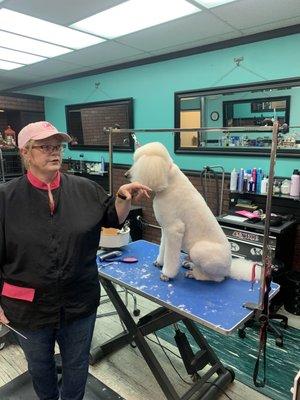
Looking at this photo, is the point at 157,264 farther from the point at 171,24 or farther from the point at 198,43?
the point at 198,43

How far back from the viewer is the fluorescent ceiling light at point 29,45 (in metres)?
3.26

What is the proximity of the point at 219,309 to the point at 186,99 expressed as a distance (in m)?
2.81

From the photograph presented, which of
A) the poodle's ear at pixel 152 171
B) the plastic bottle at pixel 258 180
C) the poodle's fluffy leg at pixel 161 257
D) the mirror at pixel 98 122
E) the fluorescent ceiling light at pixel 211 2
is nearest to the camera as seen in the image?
the poodle's ear at pixel 152 171

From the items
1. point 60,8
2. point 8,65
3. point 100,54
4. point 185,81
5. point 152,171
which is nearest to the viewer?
point 152,171

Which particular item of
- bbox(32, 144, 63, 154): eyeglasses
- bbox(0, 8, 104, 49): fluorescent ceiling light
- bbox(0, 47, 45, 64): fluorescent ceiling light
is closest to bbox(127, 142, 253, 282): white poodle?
bbox(32, 144, 63, 154): eyeglasses

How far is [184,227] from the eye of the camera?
68.1 inches

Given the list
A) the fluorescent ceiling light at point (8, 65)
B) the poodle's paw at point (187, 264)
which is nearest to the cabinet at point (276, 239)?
the poodle's paw at point (187, 264)

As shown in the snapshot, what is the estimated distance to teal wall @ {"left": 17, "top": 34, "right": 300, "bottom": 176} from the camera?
9.74 feet

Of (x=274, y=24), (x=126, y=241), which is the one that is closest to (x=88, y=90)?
(x=274, y=24)

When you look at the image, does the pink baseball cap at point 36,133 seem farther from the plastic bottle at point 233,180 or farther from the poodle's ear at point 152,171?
the plastic bottle at point 233,180

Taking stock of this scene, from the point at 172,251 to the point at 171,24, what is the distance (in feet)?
7.10

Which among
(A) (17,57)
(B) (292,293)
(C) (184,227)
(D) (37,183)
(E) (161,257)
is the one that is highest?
(A) (17,57)

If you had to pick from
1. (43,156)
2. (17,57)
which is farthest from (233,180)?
(17,57)

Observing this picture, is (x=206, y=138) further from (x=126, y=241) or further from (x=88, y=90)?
(x=88, y=90)
